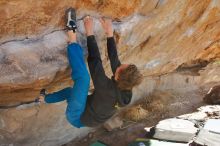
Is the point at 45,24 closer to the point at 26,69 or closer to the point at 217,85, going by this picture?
the point at 26,69

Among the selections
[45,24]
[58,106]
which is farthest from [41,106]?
[45,24]

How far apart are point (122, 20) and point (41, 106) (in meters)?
2.12

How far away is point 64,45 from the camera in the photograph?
4855 mm

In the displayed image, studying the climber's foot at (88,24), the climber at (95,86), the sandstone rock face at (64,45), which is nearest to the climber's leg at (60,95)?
the climber at (95,86)

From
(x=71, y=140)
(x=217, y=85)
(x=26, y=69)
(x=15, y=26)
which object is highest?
(x=15, y=26)

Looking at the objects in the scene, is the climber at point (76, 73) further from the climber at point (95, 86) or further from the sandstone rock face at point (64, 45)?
the sandstone rock face at point (64, 45)

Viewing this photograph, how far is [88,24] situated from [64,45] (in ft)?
1.26

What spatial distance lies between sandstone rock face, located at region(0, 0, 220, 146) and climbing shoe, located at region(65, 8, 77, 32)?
7 cm

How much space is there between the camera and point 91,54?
4660 mm

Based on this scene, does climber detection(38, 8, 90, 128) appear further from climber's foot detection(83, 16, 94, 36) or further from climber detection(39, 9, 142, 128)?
climber's foot detection(83, 16, 94, 36)

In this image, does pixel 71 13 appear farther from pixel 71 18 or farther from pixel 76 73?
pixel 76 73

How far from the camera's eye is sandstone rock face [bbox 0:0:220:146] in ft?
14.8

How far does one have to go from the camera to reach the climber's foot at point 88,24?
4746 mm

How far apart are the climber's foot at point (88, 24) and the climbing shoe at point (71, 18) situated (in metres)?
0.17
